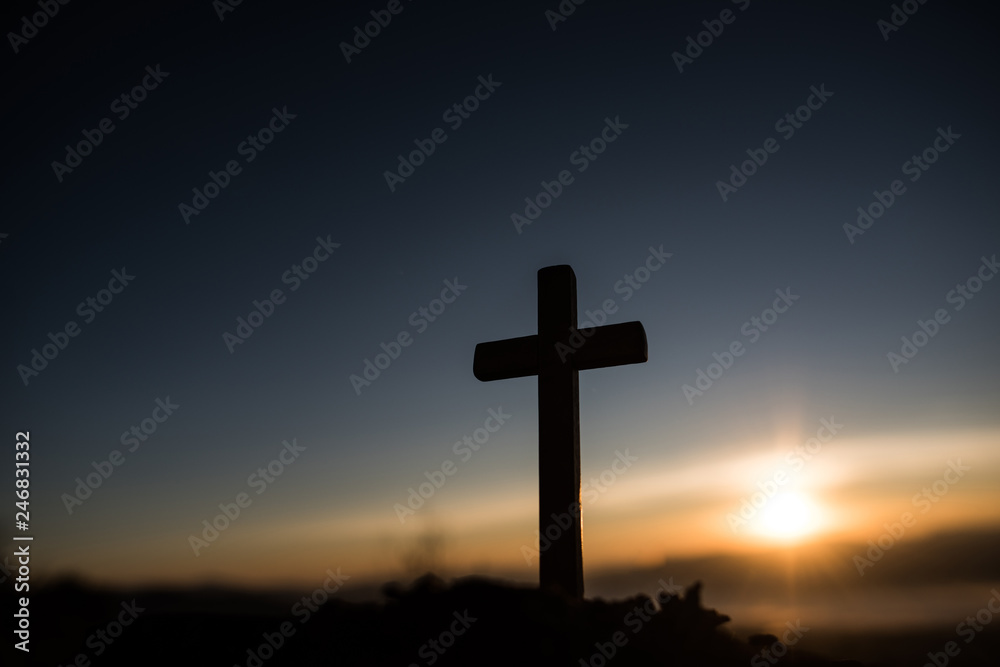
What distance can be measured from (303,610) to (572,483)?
98.6 inches

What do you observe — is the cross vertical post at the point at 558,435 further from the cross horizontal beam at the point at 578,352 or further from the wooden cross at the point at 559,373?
the cross horizontal beam at the point at 578,352

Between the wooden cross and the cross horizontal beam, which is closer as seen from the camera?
the wooden cross

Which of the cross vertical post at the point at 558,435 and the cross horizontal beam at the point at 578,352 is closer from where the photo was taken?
the cross vertical post at the point at 558,435

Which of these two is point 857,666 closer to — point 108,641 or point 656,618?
point 656,618

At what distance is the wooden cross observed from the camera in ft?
21.6

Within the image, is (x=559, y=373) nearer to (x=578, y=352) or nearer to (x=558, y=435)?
(x=578, y=352)

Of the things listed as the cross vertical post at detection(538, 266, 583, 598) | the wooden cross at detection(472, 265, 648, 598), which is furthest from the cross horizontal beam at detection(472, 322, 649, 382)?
the cross vertical post at detection(538, 266, 583, 598)

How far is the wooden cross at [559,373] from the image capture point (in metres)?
6.57

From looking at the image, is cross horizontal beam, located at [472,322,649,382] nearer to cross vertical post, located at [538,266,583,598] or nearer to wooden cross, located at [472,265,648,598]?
wooden cross, located at [472,265,648,598]

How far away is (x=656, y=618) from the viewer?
5.47 metres

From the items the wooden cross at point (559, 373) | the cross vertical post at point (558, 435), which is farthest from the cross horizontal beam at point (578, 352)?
the cross vertical post at point (558, 435)

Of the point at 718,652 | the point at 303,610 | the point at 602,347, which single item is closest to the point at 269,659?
the point at 303,610

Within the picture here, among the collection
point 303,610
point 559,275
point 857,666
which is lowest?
point 857,666

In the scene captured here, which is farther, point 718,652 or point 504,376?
point 504,376
